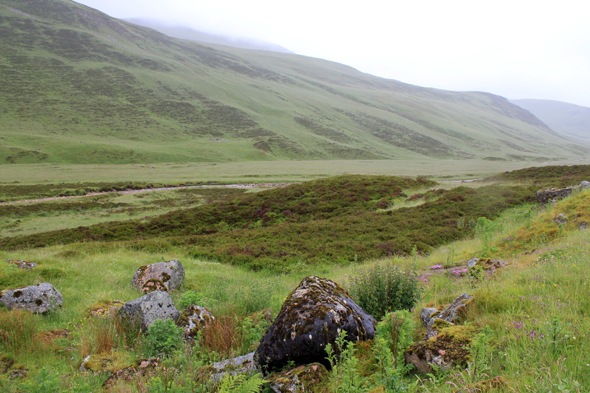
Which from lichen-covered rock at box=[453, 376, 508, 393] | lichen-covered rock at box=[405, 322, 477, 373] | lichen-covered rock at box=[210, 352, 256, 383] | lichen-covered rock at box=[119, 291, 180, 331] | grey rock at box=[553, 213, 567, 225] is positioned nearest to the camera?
lichen-covered rock at box=[453, 376, 508, 393]

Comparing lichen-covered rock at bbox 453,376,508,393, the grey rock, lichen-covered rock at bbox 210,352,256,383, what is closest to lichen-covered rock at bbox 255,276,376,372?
lichen-covered rock at bbox 210,352,256,383

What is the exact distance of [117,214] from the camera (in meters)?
34.0

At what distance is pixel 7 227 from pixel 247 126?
136783mm

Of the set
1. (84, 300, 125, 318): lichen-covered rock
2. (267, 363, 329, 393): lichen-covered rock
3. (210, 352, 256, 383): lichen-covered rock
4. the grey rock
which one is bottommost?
(84, 300, 125, 318): lichen-covered rock

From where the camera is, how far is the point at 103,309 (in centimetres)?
695

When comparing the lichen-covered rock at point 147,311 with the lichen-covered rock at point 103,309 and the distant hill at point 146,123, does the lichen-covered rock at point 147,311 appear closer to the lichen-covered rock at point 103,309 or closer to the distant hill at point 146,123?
the lichen-covered rock at point 103,309

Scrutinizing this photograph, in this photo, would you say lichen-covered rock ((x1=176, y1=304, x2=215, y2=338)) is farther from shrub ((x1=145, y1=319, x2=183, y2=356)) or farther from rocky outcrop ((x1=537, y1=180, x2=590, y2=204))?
rocky outcrop ((x1=537, y1=180, x2=590, y2=204))

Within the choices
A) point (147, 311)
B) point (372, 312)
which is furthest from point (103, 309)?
point (372, 312)

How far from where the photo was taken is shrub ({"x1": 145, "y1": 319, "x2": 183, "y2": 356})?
495cm

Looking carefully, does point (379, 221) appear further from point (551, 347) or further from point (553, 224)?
point (551, 347)

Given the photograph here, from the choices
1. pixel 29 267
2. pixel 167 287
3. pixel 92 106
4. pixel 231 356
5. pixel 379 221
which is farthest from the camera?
pixel 92 106

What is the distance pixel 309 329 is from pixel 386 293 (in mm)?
2406

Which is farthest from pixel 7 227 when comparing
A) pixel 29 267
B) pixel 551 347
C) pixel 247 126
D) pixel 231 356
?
pixel 247 126

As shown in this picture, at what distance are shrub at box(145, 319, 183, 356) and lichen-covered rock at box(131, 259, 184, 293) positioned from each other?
458 cm
